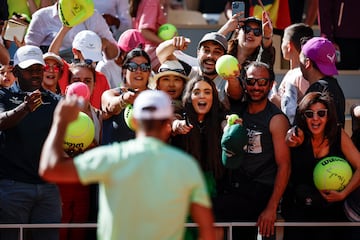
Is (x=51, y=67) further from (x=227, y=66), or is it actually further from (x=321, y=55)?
(x=321, y=55)

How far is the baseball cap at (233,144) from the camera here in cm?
767

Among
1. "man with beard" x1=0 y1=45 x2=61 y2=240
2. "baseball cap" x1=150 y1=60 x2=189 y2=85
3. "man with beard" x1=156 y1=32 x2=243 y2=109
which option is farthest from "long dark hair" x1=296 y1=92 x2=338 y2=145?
"man with beard" x1=0 y1=45 x2=61 y2=240

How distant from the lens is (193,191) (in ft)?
17.9

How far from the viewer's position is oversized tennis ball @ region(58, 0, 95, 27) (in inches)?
356

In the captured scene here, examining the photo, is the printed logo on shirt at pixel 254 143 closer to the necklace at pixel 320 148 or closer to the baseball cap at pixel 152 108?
the necklace at pixel 320 148

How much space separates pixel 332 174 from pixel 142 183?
2.77 m

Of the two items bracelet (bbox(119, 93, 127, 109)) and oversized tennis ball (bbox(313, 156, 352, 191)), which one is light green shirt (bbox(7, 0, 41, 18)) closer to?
bracelet (bbox(119, 93, 127, 109))

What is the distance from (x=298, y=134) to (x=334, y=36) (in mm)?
2789

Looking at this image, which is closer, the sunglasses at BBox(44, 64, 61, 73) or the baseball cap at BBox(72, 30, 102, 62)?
the sunglasses at BBox(44, 64, 61, 73)

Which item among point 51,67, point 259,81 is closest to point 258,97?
point 259,81

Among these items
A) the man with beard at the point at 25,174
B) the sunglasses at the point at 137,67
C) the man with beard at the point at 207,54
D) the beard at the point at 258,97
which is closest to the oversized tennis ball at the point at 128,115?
the sunglasses at the point at 137,67

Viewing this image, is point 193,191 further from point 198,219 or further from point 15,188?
point 15,188

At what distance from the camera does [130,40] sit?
375 inches

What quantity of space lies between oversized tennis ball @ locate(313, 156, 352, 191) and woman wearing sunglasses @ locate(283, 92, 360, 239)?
0.05 metres
